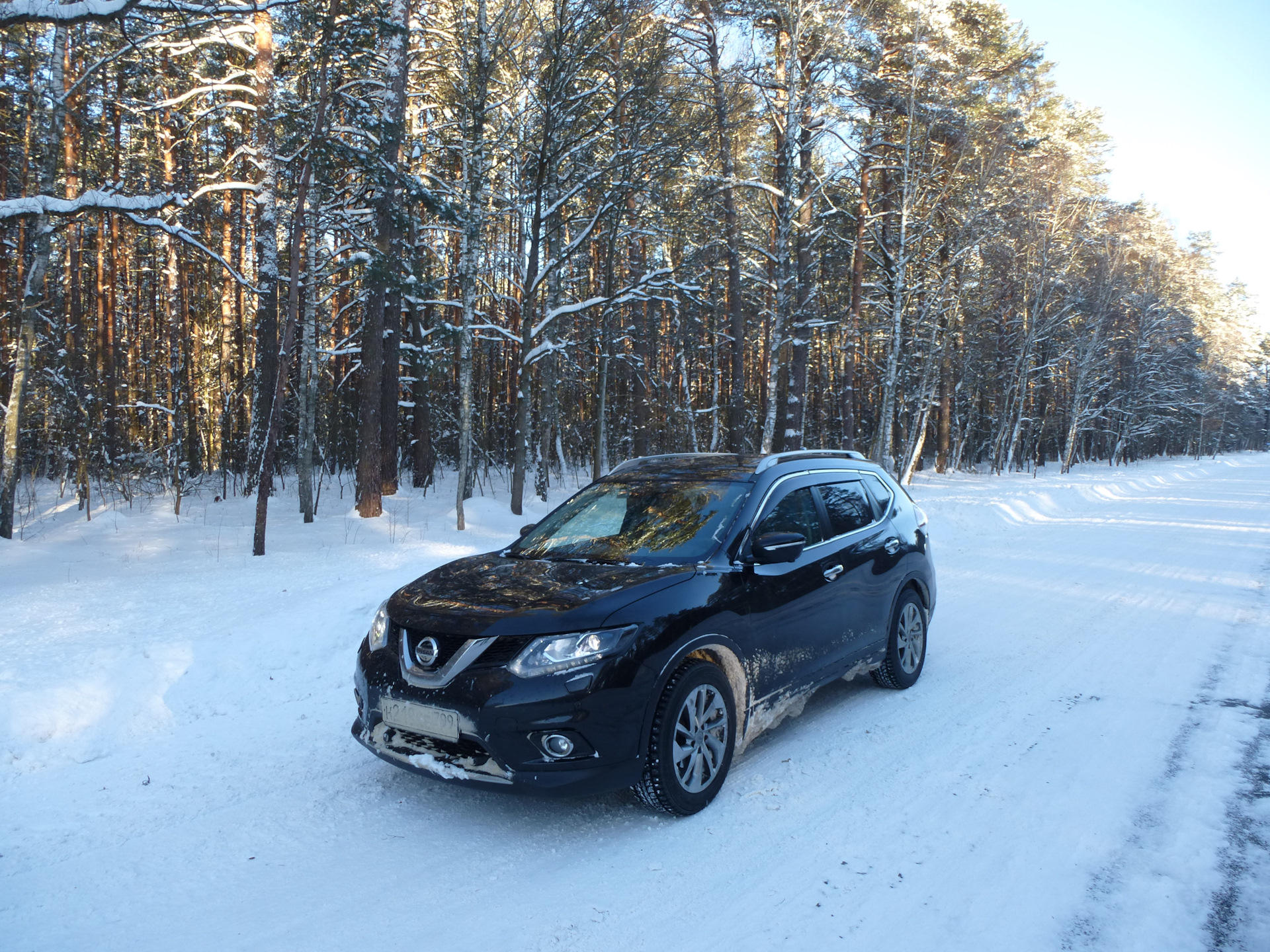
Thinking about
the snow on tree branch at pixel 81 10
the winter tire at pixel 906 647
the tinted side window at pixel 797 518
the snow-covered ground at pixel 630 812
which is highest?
the snow on tree branch at pixel 81 10

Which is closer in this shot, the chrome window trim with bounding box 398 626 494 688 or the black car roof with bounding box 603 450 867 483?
the chrome window trim with bounding box 398 626 494 688

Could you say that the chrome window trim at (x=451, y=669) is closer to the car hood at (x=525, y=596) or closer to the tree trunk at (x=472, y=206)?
the car hood at (x=525, y=596)

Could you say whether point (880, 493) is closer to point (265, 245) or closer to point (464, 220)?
point (464, 220)

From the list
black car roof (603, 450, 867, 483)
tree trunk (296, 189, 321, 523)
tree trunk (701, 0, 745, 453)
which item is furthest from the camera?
tree trunk (701, 0, 745, 453)

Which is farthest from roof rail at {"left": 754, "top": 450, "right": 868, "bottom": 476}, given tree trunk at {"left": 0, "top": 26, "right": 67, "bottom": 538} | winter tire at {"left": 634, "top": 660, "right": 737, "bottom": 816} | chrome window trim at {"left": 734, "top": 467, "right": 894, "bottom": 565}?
tree trunk at {"left": 0, "top": 26, "right": 67, "bottom": 538}

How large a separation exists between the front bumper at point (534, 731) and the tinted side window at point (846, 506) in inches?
94.3

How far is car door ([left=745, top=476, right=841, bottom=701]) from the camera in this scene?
4500 mm

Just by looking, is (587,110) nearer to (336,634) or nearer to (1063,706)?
(336,634)

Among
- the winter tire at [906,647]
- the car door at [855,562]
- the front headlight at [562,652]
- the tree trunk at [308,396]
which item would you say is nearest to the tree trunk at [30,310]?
the tree trunk at [308,396]

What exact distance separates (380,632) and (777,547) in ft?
7.30

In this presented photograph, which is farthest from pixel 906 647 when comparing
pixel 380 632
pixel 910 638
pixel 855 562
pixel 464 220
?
pixel 464 220

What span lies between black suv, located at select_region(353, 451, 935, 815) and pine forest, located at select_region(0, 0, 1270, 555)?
6.94m

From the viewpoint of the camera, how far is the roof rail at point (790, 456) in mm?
5223

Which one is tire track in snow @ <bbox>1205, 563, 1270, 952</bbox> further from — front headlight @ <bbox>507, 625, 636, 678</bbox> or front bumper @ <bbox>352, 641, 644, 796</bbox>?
front headlight @ <bbox>507, 625, 636, 678</bbox>
